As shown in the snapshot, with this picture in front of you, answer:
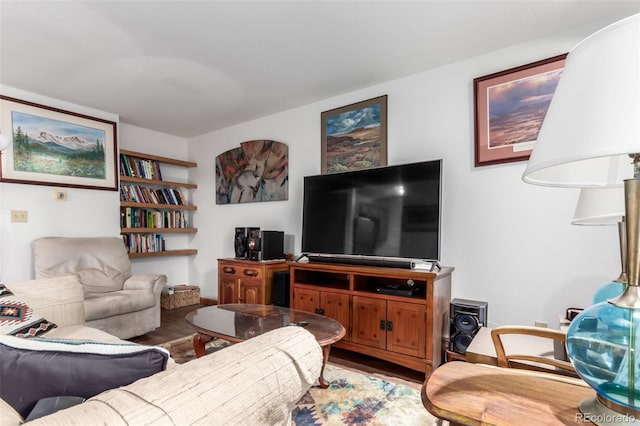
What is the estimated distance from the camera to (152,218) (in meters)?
4.17

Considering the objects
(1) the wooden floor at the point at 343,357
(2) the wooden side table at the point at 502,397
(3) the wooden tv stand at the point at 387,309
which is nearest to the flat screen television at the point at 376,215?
(3) the wooden tv stand at the point at 387,309

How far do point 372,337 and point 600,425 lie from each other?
1.86 metres

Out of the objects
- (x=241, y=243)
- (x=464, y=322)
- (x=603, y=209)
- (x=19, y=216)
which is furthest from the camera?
(x=241, y=243)

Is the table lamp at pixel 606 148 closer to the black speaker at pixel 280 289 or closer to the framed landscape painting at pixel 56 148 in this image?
the black speaker at pixel 280 289

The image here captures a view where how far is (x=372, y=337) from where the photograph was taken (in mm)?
2414

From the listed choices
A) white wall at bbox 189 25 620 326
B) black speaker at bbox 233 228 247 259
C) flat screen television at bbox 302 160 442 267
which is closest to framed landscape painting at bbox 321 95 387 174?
white wall at bbox 189 25 620 326

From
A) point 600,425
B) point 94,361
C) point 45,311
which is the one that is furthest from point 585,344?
point 45,311

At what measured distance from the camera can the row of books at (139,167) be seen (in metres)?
3.90

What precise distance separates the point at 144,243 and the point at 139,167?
0.99 metres

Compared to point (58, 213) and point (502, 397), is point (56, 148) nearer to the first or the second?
point (58, 213)

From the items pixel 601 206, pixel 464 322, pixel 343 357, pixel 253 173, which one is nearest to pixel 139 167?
pixel 253 173

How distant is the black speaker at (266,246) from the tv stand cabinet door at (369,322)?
1.21m

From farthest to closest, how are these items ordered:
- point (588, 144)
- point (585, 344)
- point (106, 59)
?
point (106, 59), point (585, 344), point (588, 144)

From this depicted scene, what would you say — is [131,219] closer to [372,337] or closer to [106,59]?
[106,59]
